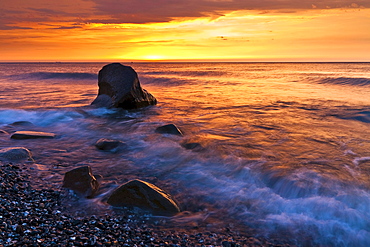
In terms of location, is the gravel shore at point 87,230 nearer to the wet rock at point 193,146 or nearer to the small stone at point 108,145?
the small stone at point 108,145

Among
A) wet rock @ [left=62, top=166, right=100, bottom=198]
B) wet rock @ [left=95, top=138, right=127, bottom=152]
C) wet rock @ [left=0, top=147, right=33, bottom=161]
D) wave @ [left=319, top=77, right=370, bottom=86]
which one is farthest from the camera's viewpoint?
wave @ [left=319, top=77, right=370, bottom=86]

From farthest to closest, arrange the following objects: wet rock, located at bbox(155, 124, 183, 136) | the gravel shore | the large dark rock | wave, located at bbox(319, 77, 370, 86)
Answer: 1. wave, located at bbox(319, 77, 370, 86)
2. the large dark rock
3. wet rock, located at bbox(155, 124, 183, 136)
4. the gravel shore

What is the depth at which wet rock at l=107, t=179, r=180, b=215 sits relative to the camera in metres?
4.91

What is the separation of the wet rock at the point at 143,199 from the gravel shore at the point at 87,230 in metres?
0.21

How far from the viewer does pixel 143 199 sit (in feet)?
16.4

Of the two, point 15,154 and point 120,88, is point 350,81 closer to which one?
point 120,88

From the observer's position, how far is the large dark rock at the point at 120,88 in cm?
1349

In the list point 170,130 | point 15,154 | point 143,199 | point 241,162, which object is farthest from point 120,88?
point 143,199

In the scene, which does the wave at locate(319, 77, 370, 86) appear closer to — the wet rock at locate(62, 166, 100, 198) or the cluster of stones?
the cluster of stones

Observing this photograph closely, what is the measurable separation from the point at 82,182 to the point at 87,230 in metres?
1.66

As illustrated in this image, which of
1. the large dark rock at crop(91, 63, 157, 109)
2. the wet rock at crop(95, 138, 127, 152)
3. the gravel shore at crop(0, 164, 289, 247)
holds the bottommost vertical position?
the wet rock at crop(95, 138, 127, 152)

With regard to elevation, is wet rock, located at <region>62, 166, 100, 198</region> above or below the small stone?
above

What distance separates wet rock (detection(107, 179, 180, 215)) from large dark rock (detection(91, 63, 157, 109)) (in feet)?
28.8

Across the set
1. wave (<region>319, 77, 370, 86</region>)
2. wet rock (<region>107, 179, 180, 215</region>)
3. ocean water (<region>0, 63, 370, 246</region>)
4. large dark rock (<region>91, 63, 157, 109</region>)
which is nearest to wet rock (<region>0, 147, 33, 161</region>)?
ocean water (<region>0, 63, 370, 246</region>)
